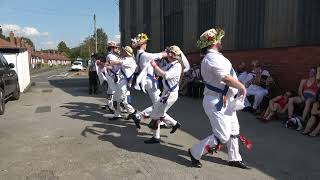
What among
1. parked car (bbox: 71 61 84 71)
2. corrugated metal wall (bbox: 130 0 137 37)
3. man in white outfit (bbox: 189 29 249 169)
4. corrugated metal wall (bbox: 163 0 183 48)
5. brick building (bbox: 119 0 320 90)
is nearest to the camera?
man in white outfit (bbox: 189 29 249 169)

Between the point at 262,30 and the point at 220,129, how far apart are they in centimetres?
750

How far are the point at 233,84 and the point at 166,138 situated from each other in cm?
282

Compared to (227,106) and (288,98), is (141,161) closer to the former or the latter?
(227,106)

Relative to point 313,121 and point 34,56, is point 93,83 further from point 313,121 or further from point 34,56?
point 34,56

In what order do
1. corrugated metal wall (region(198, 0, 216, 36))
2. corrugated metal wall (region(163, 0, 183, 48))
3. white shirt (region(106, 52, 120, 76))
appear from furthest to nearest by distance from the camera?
corrugated metal wall (region(163, 0, 183, 48)) → corrugated metal wall (region(198, 0, 216, 36)) → white shirt (region(106, 52, 120, 76))

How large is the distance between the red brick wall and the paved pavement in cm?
155

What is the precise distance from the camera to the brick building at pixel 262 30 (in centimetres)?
1075

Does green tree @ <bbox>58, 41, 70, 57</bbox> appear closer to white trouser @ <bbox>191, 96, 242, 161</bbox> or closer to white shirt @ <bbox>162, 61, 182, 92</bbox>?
white shirt @ <bbox>162, 61, 182, 92</bbox>

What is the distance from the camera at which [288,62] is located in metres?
11.2

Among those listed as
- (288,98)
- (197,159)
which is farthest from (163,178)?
(288,98)

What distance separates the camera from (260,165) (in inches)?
248

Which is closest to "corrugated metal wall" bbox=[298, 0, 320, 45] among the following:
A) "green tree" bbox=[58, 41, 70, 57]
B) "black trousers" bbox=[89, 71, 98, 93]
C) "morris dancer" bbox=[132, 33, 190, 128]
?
"morris dancer" bbox=[132, 33, 190, 128]

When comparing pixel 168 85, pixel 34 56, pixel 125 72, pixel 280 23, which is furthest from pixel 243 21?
pixel 34 56

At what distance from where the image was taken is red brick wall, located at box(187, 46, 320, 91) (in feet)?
34.0
